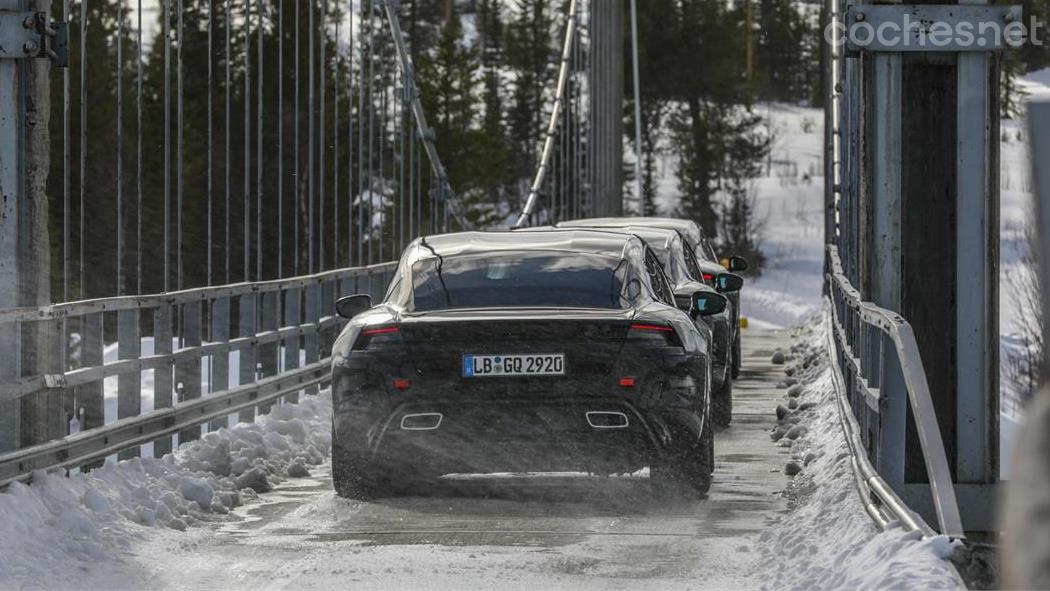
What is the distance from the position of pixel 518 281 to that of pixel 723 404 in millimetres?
4958

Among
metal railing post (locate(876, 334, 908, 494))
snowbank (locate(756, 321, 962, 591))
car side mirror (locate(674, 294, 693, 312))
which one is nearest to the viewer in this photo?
snowbank (locate(756, 321, 962, 591))

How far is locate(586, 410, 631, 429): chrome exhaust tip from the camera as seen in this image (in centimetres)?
740

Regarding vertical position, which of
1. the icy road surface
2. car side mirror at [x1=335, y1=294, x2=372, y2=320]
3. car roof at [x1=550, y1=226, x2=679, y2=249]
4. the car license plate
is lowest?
the icy road surface

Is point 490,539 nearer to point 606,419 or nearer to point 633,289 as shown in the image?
point 606,419

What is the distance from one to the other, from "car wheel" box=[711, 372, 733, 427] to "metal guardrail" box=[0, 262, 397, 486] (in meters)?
2.92

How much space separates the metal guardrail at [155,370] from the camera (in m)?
7.64

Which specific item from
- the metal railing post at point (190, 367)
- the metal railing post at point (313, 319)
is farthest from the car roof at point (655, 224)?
the metal railing post at point (190, 367)

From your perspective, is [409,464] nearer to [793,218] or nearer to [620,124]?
[620,124]

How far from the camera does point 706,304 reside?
Answer: 9141 mm

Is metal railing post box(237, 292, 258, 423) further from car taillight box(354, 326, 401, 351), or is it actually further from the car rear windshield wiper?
car taillight box(354, 326, 401, 351)

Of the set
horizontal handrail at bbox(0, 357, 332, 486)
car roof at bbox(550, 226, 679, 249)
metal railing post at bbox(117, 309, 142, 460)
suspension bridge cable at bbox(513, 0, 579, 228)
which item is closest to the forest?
suspension bridge cable at bbox(513, 0, 579, 228)

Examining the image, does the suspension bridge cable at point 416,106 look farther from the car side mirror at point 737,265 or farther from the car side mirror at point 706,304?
the car side mirror at point 706,304

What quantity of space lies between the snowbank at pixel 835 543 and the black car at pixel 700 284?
115cm

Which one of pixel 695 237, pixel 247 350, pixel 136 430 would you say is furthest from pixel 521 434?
pixel 695 237
